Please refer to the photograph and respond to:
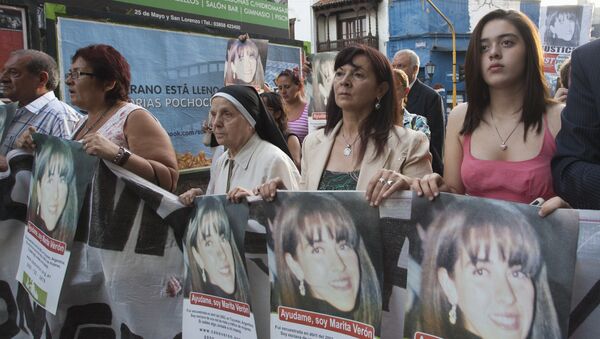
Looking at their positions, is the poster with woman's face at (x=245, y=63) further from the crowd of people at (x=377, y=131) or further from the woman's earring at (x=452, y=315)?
the woman's earring at (x=452, y=315)

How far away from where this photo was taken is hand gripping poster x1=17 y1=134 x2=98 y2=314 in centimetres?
250

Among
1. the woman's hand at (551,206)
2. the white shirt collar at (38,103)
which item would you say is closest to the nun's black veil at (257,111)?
Answer: the white shirt collar at (38,103)

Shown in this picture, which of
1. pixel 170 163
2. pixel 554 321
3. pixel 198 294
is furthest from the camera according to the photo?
pixel 170 163

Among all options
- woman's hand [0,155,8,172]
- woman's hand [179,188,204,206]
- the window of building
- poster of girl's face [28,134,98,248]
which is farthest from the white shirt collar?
the window of building

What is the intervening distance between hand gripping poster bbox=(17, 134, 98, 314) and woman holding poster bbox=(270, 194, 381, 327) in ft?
3.59

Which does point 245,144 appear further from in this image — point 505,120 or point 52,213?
point 505,120

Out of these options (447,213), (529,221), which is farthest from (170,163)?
(529,221)

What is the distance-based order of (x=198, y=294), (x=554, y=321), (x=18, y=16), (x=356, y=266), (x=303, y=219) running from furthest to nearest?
(x=18, y=16)
(x=198, y=294)
(x=303, y=219)
(x=356, y=266)
(x=554, y=321)

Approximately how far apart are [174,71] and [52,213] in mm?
4258

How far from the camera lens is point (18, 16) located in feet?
16.3

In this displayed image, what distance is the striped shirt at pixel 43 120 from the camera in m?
3.32

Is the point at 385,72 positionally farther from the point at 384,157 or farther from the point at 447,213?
the point at 447,213

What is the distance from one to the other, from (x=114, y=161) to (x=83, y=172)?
18 centimetres

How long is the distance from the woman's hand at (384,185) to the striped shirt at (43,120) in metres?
2.35
